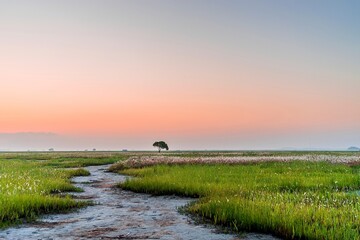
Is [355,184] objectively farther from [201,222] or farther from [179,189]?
[201,222]

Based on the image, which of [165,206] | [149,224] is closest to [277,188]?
[165,206]

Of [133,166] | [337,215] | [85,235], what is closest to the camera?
[85,235]

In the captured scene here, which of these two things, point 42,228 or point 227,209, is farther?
point 227,209

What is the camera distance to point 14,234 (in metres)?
9.48

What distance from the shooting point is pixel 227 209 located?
1123cm

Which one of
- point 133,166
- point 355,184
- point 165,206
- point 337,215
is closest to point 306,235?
point 337,215

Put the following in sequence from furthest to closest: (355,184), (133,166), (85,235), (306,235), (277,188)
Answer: (133,166), (355,184), (277,188), (85,235), (306,235)

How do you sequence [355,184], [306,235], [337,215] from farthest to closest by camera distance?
[355,184]
[337,215]
[306,235]

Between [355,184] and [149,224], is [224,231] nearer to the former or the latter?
[149,224]

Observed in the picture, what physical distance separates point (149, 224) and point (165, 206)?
11.2 feet

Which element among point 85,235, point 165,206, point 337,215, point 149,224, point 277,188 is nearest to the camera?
point 85,235

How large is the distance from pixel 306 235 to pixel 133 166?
29352 mm

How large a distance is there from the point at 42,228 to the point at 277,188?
11.2 m

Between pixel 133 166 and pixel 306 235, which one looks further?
pixel 133 166
